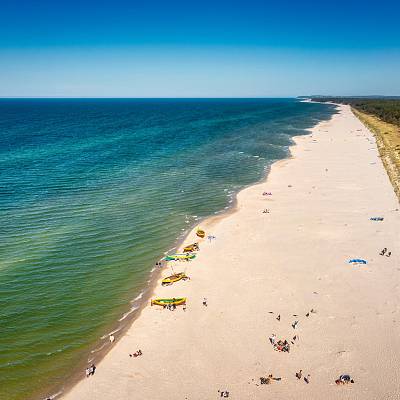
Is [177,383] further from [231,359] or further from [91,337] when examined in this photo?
[91,337]

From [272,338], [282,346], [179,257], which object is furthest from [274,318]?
[179,257]

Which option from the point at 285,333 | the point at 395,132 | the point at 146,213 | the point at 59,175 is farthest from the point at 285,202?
the point at 395,132

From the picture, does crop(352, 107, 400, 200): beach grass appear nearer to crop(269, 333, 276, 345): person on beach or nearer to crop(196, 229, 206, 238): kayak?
crop(196, 229, 206, 238): kayak

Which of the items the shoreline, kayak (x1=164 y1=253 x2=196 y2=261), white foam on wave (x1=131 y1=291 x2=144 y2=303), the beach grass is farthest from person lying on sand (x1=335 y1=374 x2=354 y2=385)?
the beach grass

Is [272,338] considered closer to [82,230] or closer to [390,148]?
[82,230]

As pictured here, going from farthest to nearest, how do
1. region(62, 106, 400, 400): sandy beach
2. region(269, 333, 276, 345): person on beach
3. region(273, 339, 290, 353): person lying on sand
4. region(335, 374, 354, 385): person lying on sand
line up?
1. region(269, 333, 276, 345): person on beach
2. region(273, 339, 290, 353): person lying on sand
3. region(62, 106, 400, 400): sandy beach
4. region(335, 374, 354, 385): person lying on sand

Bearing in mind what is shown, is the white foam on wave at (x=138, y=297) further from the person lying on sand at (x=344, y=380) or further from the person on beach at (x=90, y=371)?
the person lying on sand at (x=344, y=380)
